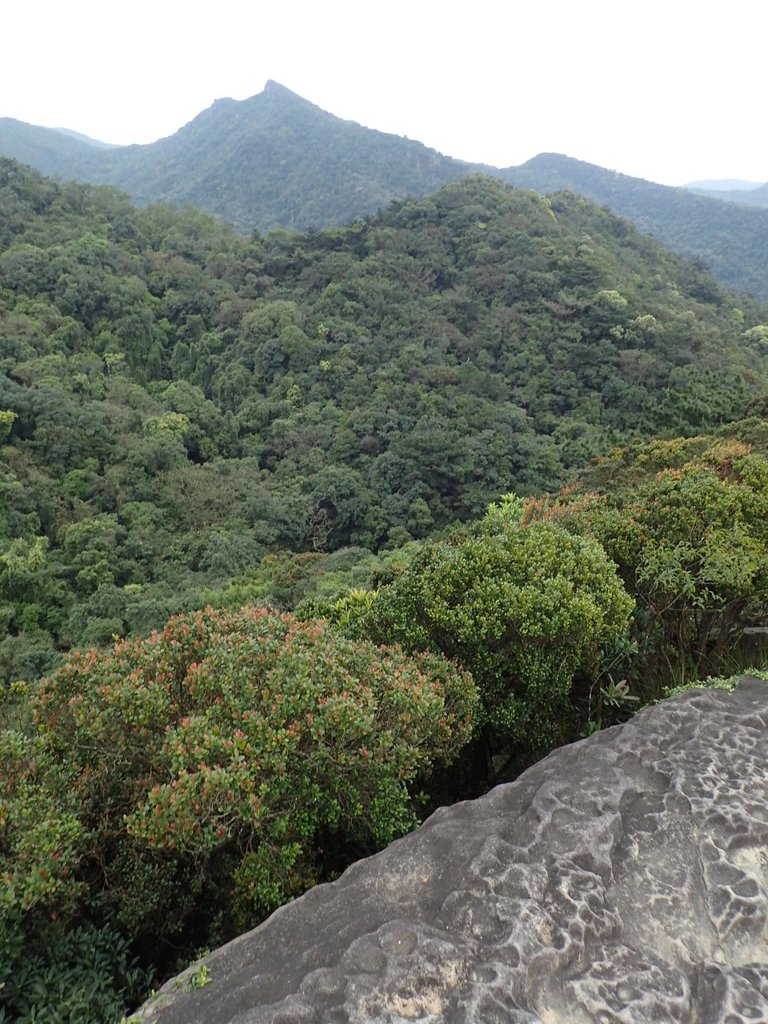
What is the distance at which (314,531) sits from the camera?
90.4ft

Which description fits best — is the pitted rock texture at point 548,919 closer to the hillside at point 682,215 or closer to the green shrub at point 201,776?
the green shrub at point 201,776

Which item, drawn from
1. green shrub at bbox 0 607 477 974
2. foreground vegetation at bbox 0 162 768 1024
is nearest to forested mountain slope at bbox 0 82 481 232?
foreground vegetation at bbox 0 162 768 1024

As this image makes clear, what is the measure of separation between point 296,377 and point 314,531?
12400mm

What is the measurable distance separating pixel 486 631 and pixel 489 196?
165 feet

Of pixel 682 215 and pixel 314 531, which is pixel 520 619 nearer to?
pixel 314 531

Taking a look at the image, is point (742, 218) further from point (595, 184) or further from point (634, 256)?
point (634, 256)

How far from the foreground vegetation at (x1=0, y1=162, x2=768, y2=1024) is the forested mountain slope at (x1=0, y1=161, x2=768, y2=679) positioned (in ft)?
0.61

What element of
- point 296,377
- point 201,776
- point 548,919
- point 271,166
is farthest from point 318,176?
point 548,919

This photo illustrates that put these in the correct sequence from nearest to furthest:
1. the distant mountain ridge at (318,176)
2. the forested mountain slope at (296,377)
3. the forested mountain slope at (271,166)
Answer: the forested mountain slope at (296,377) < the distant mountain ridge at (318,176) < the forested mountain slope at (271,166)

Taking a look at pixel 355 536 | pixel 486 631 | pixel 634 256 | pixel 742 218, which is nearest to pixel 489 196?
pixel 634 256

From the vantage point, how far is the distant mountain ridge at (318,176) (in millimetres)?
84812

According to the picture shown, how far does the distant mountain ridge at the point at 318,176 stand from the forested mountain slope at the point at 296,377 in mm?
34203

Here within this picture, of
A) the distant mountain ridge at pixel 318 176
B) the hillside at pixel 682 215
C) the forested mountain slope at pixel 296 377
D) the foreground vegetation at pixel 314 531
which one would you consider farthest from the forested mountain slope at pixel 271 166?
the foreground vegetation at pixel 314 531

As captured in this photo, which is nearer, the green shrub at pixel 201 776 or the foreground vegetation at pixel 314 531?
the green shrub at pixel 201 776
